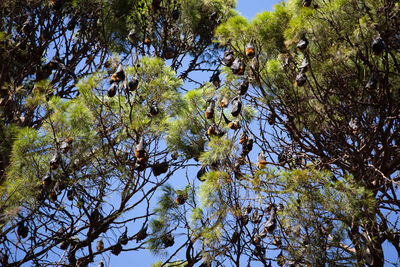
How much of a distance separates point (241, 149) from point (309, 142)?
86 cm

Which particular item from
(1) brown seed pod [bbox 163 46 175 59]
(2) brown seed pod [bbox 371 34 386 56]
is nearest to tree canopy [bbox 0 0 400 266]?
(2) brown seed pod [bbox 371 34 386 56]

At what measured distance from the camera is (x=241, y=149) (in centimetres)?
482

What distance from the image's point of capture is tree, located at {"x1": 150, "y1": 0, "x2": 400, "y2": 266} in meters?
4.05

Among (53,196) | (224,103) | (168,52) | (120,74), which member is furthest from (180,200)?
(168,52)

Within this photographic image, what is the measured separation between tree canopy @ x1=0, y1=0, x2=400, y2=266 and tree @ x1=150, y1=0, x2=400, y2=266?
16mm

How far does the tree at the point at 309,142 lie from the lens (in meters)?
4.05

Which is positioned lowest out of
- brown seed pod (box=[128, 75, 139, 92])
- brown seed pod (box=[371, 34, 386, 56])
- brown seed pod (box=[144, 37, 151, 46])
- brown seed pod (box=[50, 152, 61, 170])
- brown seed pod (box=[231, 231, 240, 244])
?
brown seed pod (box=[231, 231, 240, 244])

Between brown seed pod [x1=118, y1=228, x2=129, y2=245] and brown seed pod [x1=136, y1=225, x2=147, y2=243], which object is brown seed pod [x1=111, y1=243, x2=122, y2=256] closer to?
brown seed pod [x1=118, y1=228, x2=129, y2=245]

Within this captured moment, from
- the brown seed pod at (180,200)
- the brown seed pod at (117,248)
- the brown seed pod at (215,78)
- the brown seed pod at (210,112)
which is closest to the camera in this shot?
the brown seed pod at (210,112)

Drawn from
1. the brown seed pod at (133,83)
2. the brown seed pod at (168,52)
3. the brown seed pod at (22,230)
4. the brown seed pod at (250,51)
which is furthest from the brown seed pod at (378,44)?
the brown seed pod at (22,230)

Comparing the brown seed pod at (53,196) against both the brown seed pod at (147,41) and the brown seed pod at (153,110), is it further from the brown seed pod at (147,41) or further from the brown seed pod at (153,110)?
the brown seed pod at (147,41)

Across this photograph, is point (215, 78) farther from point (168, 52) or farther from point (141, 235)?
point (141, 235)

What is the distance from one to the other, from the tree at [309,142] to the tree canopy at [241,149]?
2 centimetres

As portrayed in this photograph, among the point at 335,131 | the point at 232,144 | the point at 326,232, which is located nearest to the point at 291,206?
the point at 326,232
